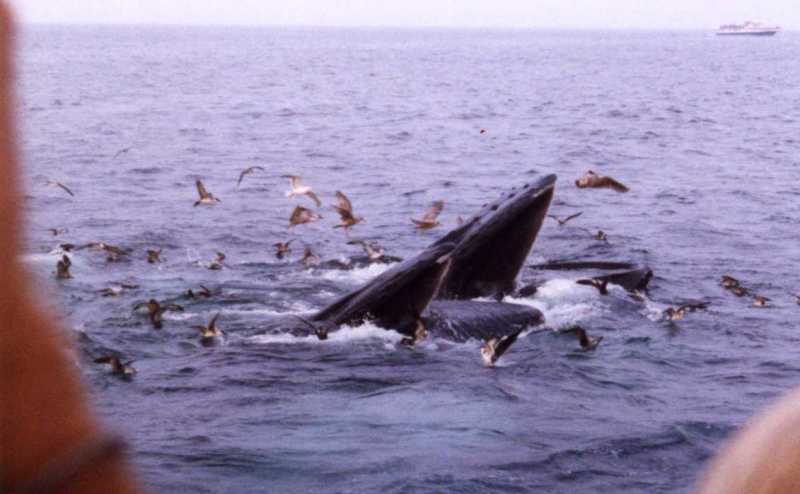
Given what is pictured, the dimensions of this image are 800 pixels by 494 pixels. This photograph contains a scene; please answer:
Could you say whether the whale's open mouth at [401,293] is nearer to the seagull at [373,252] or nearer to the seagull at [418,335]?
the seagull at [418,335]

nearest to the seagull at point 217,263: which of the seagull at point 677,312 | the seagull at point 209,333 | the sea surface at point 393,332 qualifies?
the sea surface at point 393,332

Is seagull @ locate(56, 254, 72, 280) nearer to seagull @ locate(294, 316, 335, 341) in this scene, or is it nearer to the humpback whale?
the humpback whale

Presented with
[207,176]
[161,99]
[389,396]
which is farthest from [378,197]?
[161,99]

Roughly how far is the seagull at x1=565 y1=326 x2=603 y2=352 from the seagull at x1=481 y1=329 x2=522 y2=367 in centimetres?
168

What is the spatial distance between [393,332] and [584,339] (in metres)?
2.74

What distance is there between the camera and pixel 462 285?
13.6m

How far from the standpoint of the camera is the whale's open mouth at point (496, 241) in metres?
12.6

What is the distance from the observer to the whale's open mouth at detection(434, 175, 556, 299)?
1262 cm

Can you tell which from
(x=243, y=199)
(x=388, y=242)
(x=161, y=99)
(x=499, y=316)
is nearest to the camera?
(x=499, y=316)

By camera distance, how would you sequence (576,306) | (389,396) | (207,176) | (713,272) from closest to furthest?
(389,396)
(576,306)
(713,272)
(207,176)

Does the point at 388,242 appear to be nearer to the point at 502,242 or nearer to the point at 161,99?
the point at 502,242

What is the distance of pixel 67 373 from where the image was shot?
1.13m

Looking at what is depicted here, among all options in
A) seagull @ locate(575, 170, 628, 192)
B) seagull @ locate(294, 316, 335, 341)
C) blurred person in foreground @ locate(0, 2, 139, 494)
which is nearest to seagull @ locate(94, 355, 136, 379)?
seagull @ locate(294, 316, 335, 341)

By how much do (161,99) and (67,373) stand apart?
6784 cm
